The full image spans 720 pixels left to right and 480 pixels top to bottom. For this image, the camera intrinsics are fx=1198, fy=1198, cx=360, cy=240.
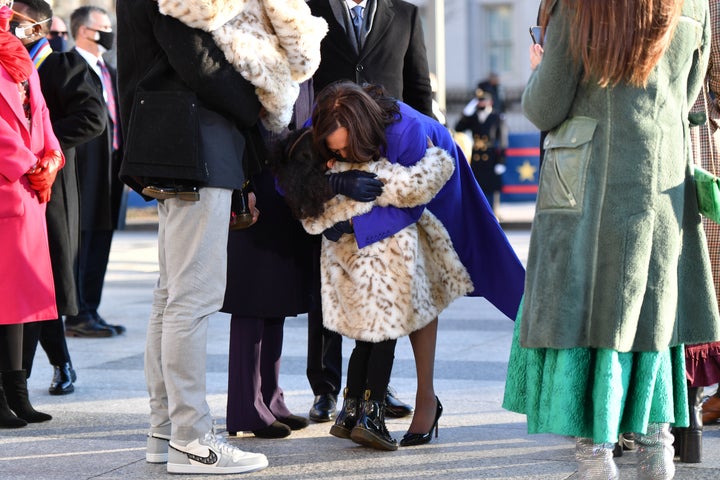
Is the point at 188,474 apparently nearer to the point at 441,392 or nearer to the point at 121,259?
the point at 441,392

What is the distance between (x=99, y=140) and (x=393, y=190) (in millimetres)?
3798

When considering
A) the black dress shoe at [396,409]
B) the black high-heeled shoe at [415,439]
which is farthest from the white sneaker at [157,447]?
the black dress shoe at [396,409]

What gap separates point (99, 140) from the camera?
25.6ft

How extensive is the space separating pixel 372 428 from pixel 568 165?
1475 millimetres

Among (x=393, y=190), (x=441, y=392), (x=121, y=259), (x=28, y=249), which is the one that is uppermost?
(x=393, y=190)

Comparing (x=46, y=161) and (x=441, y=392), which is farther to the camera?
(x=441, y=392)

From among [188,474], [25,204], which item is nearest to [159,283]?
[188,474]

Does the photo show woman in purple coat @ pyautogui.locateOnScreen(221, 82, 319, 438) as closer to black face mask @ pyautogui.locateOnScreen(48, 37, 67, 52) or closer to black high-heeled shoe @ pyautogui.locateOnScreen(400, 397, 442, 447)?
black high-heeled shoe @ pyautogui.locateOnScreen(400, 397, 442, 447)

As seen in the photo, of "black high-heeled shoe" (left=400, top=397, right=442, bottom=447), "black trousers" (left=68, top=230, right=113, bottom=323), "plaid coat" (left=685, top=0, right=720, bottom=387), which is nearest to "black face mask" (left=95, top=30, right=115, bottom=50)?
"black trousers" (left=68, top=230, right=113, bottom=323)

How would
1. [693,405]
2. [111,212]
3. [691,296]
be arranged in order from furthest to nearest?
[111,212] → [693,405] → [691,296]

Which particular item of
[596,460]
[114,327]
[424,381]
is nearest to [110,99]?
[114,327]

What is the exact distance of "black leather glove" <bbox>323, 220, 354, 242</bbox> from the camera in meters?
4.57

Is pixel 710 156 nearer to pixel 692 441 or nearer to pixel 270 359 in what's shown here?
pixel 692 441

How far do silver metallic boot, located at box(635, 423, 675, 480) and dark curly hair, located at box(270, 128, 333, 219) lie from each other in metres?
1.52
